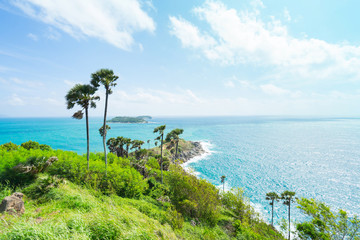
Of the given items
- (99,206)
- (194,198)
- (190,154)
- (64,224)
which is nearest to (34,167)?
(99,206)

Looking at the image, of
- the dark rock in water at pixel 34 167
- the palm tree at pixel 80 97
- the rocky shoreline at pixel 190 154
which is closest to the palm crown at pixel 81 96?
the palm tree at pixel 80 97

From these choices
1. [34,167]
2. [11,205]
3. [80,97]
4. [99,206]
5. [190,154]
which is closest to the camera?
[11,205]

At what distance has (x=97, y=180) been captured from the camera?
1775 cm

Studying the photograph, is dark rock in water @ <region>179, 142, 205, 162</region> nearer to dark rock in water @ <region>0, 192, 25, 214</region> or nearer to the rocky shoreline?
the rocky shoreline

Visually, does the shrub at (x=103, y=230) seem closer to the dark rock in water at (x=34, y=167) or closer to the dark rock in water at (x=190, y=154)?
the dark rock in water at (x=34, y=167)

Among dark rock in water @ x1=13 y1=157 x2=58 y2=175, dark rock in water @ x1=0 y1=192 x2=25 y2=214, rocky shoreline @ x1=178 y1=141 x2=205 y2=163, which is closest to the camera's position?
dark rock in water @ x1=0 y1=192 x2=25 y2=214

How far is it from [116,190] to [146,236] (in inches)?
528

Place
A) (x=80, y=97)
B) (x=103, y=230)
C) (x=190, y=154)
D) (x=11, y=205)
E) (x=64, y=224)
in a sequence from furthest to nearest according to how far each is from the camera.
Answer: (x=190, y=154)
(x=80, y=97)
(x=11, y=205)
(x=103, y=230)
(x=64, y=224)

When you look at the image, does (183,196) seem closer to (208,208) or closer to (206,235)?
(208,208)

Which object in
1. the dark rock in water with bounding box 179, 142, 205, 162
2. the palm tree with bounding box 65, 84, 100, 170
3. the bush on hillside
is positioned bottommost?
the dark rock in water with bounding box 179, 142, 205, 162

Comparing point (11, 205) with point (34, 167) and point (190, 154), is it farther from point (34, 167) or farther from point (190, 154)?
point (190, 154)

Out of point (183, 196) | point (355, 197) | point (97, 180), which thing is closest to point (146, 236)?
point (97, 180)

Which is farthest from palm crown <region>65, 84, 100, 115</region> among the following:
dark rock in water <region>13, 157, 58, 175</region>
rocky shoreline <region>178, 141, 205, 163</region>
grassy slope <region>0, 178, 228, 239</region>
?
rocky shoreline <region>178, 141, 205, 163</region>

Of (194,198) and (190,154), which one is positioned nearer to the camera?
(194,198)
